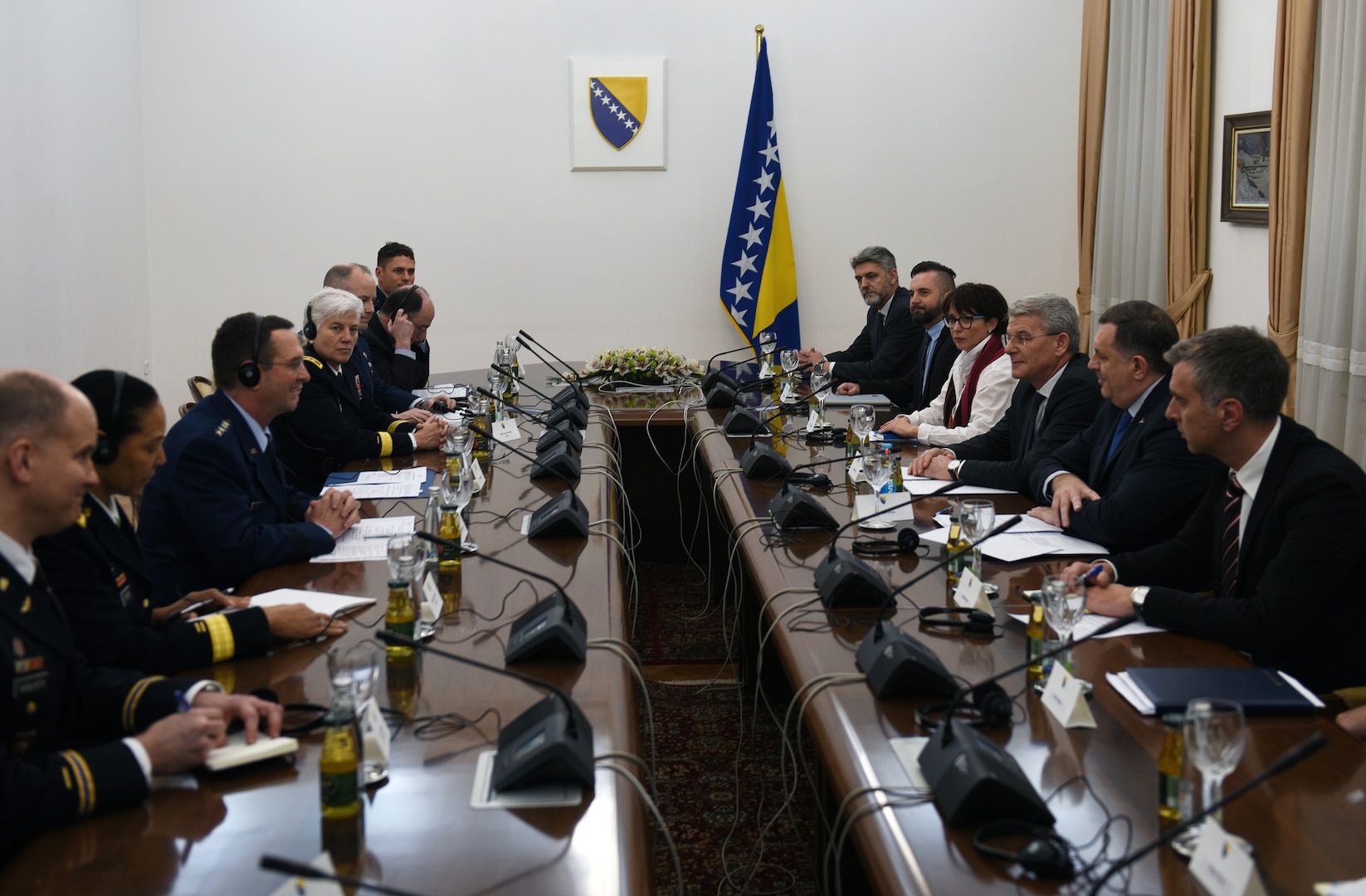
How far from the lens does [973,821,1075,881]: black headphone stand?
1383mm

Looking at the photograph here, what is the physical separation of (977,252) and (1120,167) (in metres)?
1.00

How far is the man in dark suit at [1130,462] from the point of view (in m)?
2.83

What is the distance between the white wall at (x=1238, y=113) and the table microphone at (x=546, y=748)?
15.4 ft

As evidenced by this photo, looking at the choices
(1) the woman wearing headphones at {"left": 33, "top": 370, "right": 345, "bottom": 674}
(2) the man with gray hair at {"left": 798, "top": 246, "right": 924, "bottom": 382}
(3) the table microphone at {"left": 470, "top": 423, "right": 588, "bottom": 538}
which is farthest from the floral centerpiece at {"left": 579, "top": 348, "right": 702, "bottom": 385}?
(1) the woman wearing headphones at {"left": 33, "top": 370, "right": 345, "bottom": 674}

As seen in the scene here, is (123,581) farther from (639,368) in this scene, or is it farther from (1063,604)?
(639,368)

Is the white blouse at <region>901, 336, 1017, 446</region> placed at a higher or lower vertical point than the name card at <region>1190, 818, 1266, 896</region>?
higher

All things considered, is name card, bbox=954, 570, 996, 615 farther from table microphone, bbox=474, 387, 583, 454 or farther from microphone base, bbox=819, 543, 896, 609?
table microphone, bbox=474, 387, 583, 454

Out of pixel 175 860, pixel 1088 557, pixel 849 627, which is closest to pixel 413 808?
pixel 175 860

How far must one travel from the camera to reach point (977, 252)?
24.7 ft

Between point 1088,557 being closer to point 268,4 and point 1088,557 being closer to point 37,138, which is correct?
point 37,138

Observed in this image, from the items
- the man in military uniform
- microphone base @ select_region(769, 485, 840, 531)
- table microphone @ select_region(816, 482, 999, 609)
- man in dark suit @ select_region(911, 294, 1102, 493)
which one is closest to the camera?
the man in military uniform

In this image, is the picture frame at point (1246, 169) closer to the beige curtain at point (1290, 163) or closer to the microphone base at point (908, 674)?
the beige curtain at point (1290, 163)

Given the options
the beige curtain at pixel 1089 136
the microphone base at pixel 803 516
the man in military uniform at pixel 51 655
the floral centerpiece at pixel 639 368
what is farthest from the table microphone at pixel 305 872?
the beige curtain at pixel 1089 136

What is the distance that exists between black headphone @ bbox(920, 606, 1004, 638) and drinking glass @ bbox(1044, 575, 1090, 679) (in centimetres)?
23
